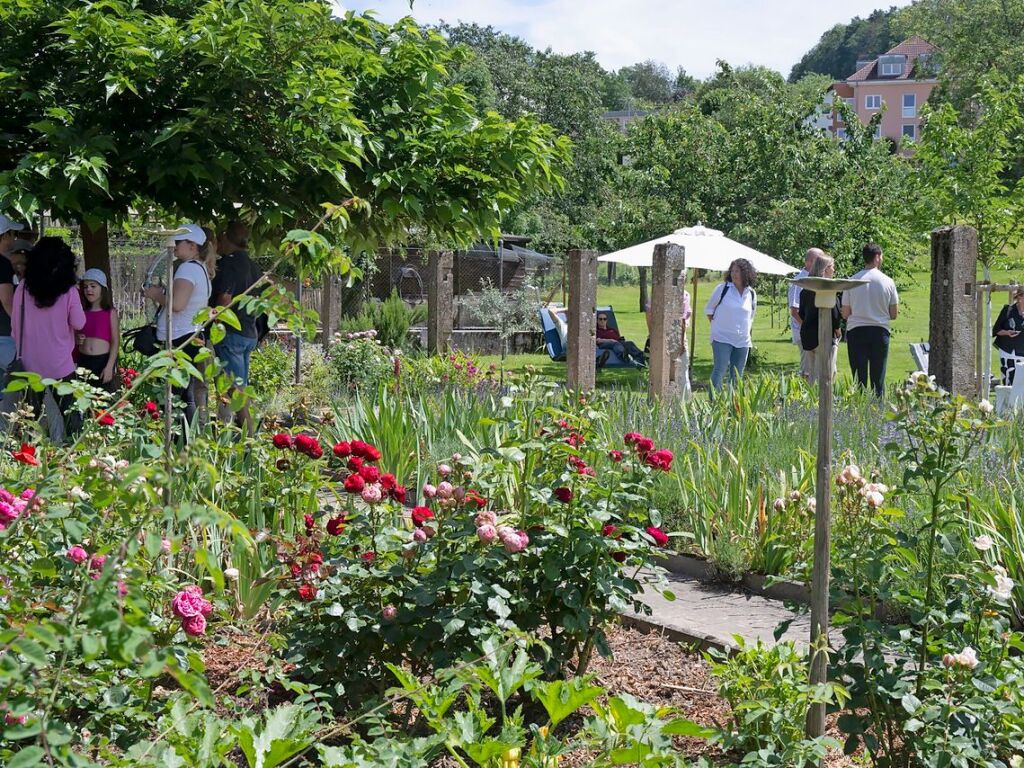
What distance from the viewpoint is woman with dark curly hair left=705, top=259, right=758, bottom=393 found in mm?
10008

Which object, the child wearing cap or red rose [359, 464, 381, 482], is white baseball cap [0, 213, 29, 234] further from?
red rose [359, 464, 381, 482]

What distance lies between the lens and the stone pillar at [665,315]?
8.36 m

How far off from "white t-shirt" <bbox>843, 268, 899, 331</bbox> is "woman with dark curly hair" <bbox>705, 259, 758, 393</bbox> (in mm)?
921

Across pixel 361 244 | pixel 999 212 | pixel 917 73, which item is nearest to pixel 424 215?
pixel 361 244

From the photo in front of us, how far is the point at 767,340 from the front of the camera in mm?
24609

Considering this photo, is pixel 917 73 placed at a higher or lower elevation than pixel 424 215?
higher

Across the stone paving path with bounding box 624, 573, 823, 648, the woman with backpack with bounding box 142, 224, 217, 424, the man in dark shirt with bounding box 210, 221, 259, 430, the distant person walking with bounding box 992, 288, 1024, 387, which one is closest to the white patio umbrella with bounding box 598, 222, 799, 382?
the distant person walking with bounding box 992, 288, 1024, 387

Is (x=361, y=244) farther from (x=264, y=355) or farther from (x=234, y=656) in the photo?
(x=234, y=656)

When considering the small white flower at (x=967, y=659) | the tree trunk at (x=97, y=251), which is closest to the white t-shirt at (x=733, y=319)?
the tree trunk at (x=97, y=251)

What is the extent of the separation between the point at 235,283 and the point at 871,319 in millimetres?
5175

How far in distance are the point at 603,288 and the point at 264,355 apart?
32765 mm

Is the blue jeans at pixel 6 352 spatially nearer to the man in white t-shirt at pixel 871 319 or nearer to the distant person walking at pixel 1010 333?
the man in white t-shirt at pixel 871 319

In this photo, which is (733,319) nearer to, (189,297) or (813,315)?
(813,315)

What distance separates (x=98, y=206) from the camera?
720 cm
